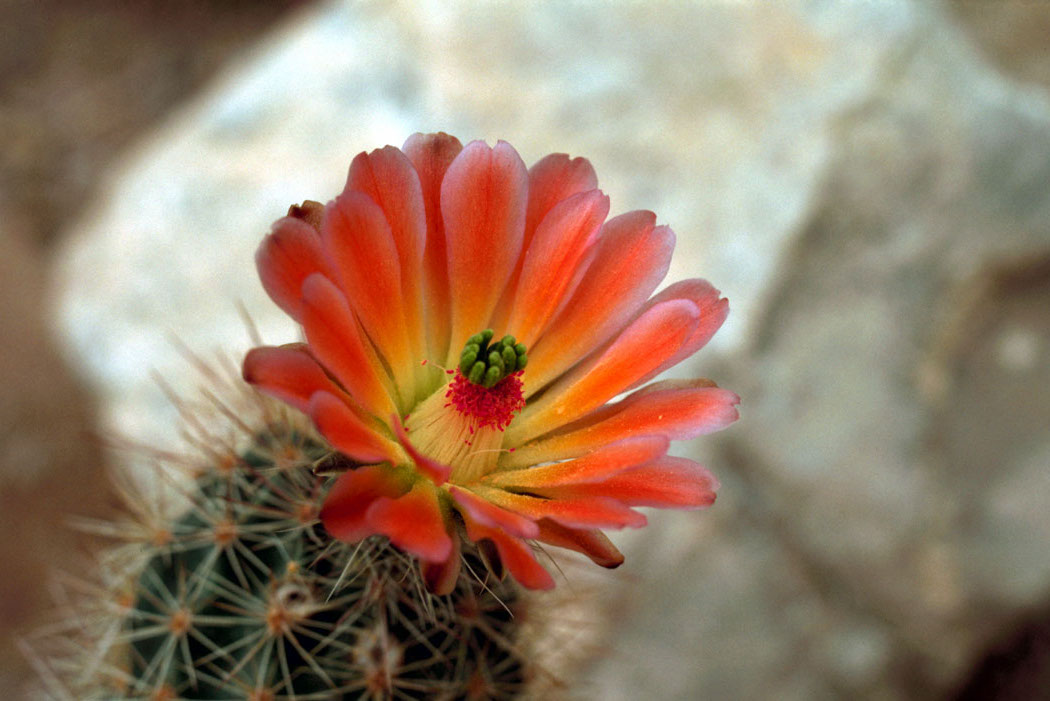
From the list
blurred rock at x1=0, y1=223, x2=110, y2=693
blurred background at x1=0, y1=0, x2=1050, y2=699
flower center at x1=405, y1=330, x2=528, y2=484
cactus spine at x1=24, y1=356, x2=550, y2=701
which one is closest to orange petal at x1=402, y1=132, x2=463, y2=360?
flower center at x1=405, y1=330, x2=528, y2=484

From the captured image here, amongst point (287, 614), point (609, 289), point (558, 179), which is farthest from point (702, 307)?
point (287, 614)

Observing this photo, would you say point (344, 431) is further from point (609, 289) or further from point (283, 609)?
point (283, 609)

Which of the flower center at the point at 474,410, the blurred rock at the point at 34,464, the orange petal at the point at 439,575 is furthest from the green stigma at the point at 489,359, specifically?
the blurred rock at the point at 34,464

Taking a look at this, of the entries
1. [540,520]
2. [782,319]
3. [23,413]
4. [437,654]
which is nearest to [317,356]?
[540,520]

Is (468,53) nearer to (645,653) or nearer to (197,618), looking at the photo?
(645,653)

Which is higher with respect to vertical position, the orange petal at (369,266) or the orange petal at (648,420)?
the orange petal at (369,266)

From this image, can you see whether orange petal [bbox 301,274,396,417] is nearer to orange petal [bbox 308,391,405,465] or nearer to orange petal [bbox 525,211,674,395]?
orange petal [bbox 308,391,405,465]

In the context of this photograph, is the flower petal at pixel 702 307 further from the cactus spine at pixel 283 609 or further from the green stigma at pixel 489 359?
the cactus spine at pixel 283 609
